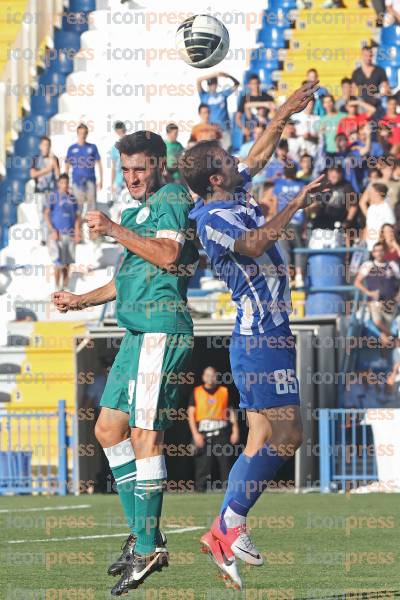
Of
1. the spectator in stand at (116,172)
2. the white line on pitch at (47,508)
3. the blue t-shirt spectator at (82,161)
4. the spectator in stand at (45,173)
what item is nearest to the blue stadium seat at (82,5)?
the spectator in stand at (45,173)

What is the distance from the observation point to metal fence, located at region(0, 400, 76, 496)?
63.6ft

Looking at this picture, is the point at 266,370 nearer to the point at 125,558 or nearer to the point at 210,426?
the point at 125,558

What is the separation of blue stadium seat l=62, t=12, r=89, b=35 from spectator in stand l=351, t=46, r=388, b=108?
7.71 m

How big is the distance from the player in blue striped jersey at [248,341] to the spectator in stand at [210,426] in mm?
11166

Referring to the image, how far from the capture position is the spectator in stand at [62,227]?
915 inches

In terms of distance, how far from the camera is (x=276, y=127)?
8.66 meters

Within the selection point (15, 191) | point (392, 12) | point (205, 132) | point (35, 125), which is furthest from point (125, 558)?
point (35, 125)

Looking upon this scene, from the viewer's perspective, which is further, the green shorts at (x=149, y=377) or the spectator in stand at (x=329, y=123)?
the spectator in stand at (x=329, y=123)

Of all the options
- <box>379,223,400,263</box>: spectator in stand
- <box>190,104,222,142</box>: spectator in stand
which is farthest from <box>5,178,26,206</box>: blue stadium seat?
<box>379,223,400,263</box>: spectator in stand

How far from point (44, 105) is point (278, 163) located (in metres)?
7.68

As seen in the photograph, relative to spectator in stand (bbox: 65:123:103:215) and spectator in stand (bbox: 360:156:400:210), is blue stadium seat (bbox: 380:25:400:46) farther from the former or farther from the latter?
spectator in stand (bbox: 65:123:103:215)

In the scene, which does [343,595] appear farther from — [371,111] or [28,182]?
[28,182]

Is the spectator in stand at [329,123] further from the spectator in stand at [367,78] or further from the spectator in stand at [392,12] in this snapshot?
the spectator in stand at [392,12]

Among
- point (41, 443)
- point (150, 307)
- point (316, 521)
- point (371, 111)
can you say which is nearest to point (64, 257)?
point (41, 443)
